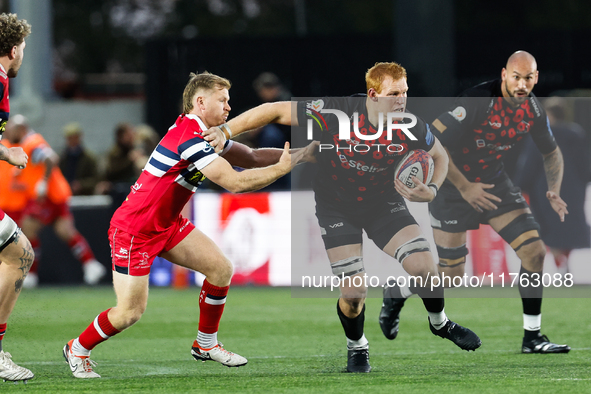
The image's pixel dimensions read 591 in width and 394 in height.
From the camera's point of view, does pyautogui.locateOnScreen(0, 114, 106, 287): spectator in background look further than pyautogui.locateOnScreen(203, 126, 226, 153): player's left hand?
Yes

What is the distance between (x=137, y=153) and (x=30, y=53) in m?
4.02

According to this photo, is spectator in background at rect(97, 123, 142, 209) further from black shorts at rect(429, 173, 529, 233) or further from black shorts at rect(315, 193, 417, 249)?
black shorts at rect(315, 193, 417, 249)

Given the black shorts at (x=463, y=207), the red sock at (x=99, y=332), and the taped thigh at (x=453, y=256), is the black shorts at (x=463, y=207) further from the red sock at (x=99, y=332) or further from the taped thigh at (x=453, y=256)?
the red sock at (x=99, y=332)

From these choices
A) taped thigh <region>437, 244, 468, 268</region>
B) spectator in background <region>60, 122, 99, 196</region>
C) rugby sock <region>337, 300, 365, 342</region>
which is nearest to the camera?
rugby sock <region>337, 300, 365, 342</region>

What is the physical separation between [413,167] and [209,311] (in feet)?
5.78

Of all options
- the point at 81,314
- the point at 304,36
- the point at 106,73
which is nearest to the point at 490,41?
the point at 304,36

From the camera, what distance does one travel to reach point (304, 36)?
18297mm

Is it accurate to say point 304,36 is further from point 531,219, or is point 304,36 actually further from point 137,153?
point 531,219

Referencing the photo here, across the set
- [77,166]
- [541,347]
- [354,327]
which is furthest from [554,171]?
[77,166]

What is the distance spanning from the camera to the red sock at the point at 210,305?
6.75 meters

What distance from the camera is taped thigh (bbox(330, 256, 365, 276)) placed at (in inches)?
260

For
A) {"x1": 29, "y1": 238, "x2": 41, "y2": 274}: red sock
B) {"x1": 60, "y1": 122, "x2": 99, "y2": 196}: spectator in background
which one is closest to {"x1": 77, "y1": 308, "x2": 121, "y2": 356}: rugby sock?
{"x1": 29, "y1": 238, "x2": 41, "y2": 274}: red sock

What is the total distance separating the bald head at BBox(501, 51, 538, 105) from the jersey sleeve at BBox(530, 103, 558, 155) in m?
0.26

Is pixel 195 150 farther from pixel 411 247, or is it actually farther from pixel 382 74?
pixel 411 247
